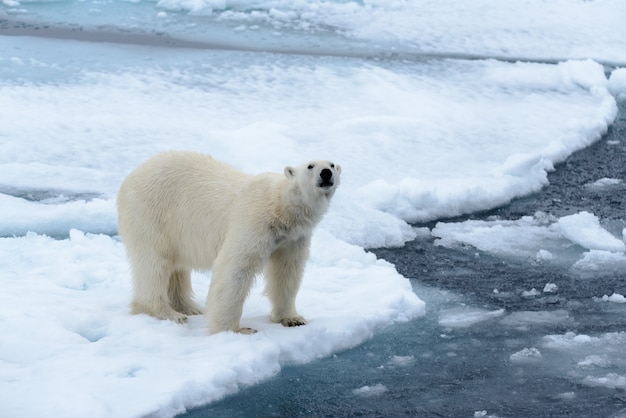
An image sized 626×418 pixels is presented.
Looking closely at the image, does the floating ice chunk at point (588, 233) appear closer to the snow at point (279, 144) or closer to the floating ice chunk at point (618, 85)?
the snow at point (279, 144)

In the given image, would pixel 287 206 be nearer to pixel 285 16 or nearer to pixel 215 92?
pixel 215 92

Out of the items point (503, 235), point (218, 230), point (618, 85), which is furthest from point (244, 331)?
point (618, 85)

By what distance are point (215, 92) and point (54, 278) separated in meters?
4.40

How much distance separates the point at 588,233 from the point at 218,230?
2831mm

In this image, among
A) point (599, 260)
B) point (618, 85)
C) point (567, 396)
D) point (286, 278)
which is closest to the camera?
point (567, 396)

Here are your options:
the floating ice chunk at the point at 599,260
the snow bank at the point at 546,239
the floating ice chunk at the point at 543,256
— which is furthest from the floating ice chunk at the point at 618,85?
the floating ice chunk at the point at 543,256

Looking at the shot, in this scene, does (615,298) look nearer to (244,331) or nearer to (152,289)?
(244,331)

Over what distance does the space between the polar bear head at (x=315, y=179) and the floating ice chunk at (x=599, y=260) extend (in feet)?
6.93

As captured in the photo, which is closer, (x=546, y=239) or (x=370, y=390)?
(x=370, y=390)

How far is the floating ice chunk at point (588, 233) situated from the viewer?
6043mm

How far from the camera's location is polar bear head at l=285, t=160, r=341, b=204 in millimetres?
4230

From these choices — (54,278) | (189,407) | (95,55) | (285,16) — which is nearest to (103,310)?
(54,278)

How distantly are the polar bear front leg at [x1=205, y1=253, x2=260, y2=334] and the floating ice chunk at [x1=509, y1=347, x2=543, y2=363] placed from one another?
124 cm

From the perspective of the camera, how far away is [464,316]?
4.95 metres
